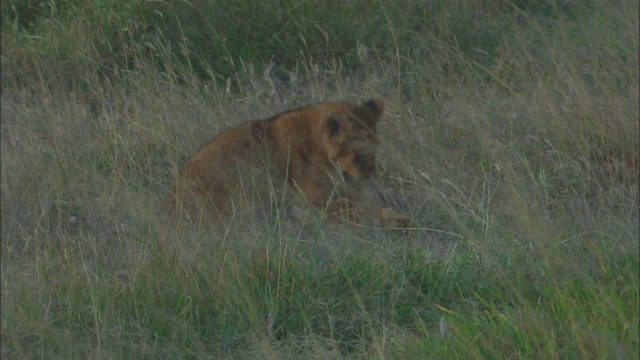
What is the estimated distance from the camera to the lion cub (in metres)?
5.28

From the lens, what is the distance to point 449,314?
4082mm

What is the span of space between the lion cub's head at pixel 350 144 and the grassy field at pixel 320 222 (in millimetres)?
194

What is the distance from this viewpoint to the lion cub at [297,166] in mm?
5281

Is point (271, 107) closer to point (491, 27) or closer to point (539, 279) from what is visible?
point (491, 27)

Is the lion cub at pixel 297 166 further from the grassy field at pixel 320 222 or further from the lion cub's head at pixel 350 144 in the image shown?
the grassy field at pixel 320 222

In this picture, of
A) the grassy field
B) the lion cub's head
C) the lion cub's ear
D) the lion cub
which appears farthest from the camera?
the lion cub's ear

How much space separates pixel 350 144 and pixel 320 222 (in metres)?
1.02

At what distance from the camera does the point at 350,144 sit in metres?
5.45

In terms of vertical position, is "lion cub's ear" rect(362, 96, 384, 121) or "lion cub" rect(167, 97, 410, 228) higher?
"lion cub's ear" rect(362, 96, 384, 121)

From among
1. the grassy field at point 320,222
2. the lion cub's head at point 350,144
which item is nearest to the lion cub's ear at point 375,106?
the lion cub's head at point 350,144

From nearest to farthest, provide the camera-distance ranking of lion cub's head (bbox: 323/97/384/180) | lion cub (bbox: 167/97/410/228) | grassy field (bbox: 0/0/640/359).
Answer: grassy field (bbox: 0/0/640/359) → lion cub (bbox: 167/97/410/228) → lion cub's head (bbox: 323/97/384/180)

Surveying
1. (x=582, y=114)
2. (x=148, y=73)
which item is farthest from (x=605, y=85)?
(x=148, y=73)

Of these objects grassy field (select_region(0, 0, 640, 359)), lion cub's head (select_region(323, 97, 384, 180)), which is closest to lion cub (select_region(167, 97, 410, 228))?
lion cub's head (select_region(323, 97, 384, 180))

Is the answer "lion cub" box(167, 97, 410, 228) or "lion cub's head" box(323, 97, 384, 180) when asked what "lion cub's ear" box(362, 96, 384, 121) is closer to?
"lion cub" box(167, 97, 410, 228)
